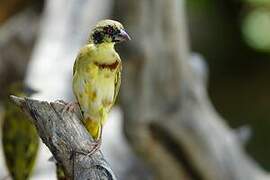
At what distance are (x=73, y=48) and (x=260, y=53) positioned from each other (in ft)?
12.3

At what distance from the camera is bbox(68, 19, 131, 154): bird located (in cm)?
204

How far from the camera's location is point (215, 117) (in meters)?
4.73

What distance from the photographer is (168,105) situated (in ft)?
14.4

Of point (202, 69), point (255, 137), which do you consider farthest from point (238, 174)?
point (255, 137)

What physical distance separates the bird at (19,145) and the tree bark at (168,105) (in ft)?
2.64

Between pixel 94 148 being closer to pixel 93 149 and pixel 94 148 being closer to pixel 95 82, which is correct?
pixel 93 149

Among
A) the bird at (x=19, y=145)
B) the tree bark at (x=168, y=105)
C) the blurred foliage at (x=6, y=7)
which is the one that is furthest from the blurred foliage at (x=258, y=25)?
the bird at (x=19, y=145)

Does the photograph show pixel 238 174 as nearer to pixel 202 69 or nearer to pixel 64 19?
pixel 202 69

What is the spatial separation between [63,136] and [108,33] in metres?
0.27

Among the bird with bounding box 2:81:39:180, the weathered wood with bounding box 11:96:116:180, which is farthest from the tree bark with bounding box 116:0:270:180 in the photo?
the weathered wood with bounding box 11:96:116:180

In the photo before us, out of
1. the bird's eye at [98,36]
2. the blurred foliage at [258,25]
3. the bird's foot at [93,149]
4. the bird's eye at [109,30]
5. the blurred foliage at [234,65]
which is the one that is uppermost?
the bird's eye at [109,30]

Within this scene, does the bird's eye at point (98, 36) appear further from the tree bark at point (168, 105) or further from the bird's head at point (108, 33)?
the tree bark at point (168, 105)

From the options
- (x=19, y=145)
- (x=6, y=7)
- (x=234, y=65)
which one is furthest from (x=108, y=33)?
(x=234, y=65)

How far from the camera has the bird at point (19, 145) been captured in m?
3.18
